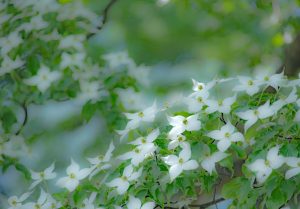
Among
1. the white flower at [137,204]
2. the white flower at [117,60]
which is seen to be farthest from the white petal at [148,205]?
the white flower at [117,60]

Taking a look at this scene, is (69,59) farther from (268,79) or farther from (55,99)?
(268,79)

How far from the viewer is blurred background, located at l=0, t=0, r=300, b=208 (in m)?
2.53

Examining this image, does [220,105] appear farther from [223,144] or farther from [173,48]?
[173,48]

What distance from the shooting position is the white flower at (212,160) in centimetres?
139

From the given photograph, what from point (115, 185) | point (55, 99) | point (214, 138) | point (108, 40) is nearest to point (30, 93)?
point (55, 99)

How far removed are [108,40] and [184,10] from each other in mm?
506

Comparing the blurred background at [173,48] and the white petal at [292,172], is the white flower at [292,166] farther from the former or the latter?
the blurred background at [173,48]

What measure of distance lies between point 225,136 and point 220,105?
79mm

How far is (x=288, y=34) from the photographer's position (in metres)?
2.91

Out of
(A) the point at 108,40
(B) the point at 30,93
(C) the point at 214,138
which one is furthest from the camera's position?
(A) the point at 108,40

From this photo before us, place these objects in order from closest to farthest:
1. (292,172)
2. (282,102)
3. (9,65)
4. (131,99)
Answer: (292,172) → (282,102) → (9,65) → (131,99)

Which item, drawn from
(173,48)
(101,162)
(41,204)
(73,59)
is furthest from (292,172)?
(173,48)

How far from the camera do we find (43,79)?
220cm

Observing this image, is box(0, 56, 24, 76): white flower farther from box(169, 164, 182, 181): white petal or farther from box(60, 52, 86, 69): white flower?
box(169, 164, 182, 181): white petal
